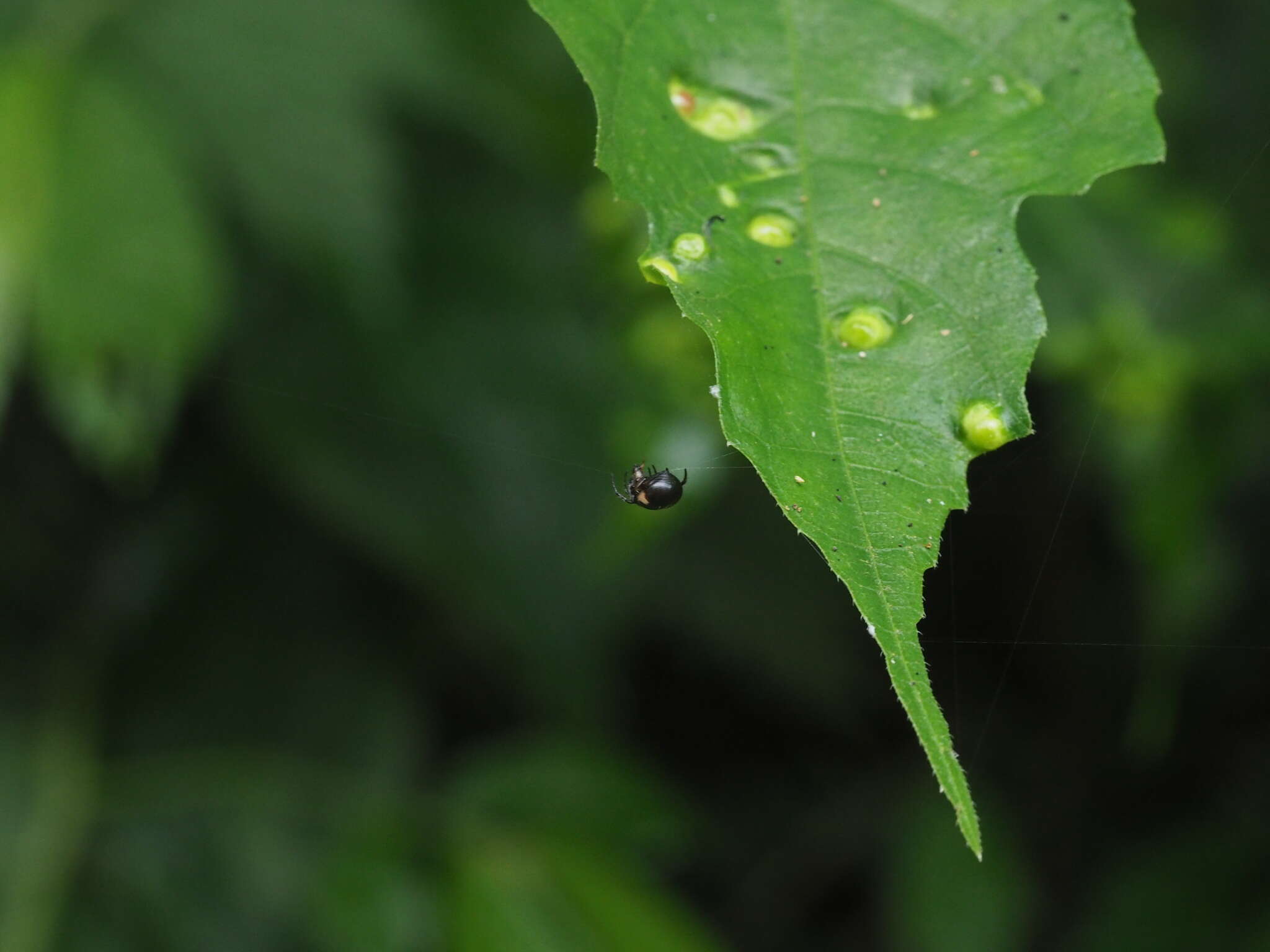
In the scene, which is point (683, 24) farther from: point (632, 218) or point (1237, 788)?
point (1237, 788)

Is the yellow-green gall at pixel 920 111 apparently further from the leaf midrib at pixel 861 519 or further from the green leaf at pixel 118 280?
the green leaf at pixel 118 280

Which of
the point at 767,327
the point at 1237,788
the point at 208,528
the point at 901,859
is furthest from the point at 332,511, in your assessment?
the point at 1237,788

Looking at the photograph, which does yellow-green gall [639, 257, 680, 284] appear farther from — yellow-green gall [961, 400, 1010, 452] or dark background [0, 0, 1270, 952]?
dark background [0, 0, 1270, 952]

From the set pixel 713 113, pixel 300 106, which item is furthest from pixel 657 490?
pixel 300 106

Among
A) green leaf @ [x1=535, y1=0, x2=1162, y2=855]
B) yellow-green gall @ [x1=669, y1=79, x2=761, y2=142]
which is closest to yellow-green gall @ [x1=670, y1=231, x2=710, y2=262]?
green leaf @ [x1=535, y1=0, x2=1162, y2=855]

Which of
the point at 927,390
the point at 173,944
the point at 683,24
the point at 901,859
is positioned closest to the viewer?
the point at 927,390
